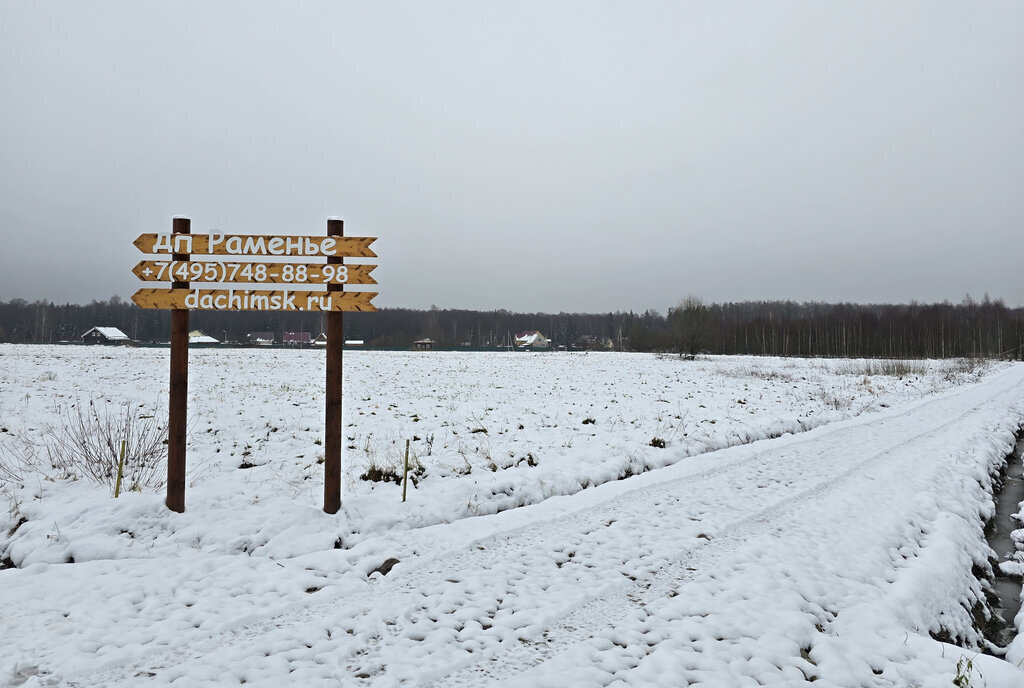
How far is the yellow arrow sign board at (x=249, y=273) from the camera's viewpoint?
6602 mm

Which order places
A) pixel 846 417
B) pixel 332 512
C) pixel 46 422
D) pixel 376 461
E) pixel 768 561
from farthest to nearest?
1. pixel 846 417
2. pixel 46 422
3. pixel 376 461
4. pixel 332 512
5. pixel 768 561

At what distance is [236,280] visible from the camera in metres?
6.69

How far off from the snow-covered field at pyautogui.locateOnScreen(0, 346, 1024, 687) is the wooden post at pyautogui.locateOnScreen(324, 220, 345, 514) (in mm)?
352

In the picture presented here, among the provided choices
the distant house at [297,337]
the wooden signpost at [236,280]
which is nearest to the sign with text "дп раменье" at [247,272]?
the wooden signpost at [236,280]

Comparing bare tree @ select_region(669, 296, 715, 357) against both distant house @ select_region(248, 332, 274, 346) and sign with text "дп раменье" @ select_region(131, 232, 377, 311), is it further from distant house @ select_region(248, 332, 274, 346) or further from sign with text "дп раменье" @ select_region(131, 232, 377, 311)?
distant house @ select_region(248, 332, 274, 346)

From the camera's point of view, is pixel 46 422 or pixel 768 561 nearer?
pixel 768 561

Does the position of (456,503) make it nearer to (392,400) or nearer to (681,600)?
(681,600)

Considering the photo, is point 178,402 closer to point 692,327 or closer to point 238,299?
point 238,299

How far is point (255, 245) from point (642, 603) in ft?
21.4

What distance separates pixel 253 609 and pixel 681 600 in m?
4.17

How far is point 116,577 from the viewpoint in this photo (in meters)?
5.08

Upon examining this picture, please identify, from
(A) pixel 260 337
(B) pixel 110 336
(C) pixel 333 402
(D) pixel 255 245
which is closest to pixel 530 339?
(A) pixel 260 337

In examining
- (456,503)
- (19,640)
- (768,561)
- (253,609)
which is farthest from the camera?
(456,503)

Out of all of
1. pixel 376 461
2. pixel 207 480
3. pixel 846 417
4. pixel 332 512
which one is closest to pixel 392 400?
pixel 376 461
